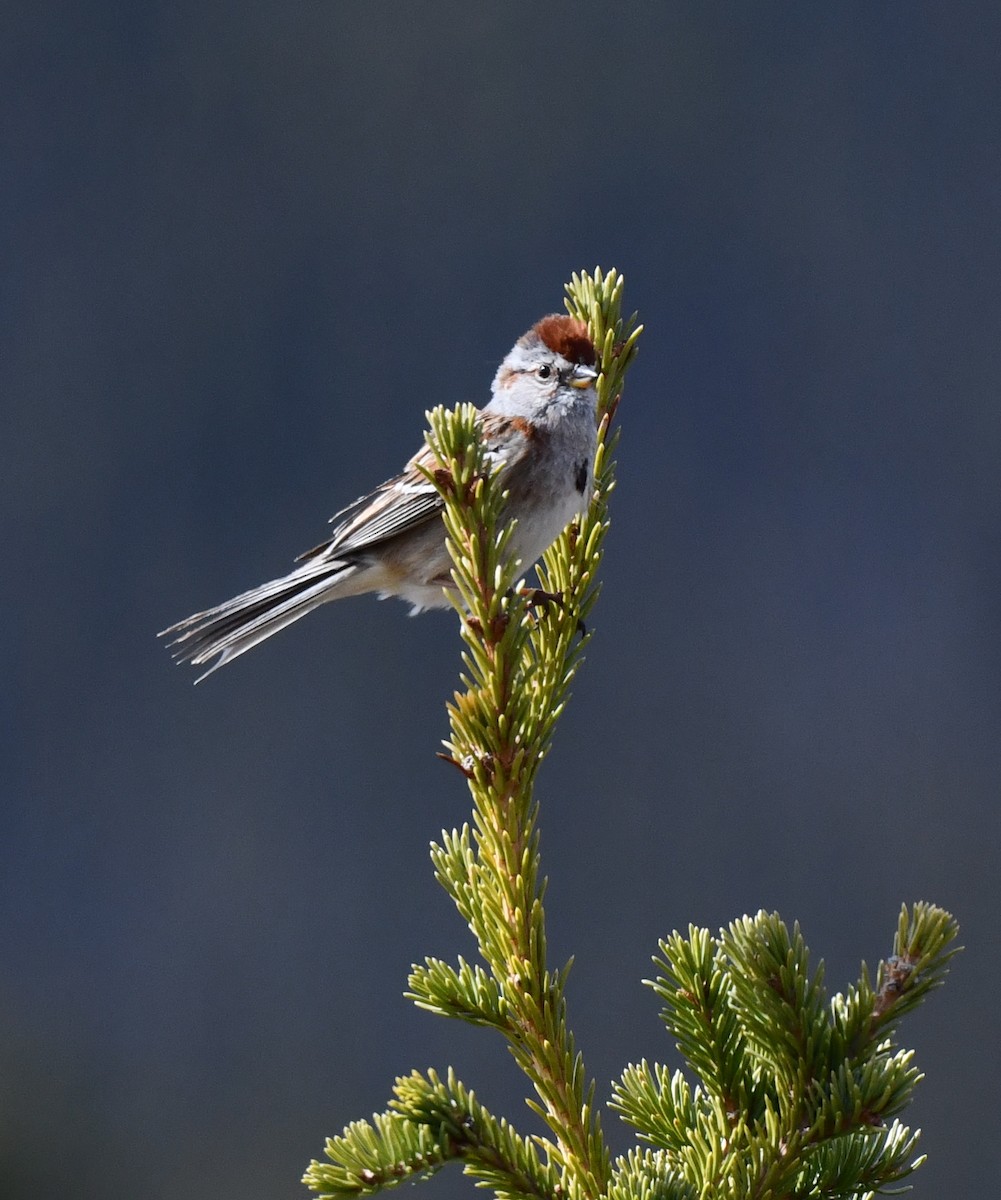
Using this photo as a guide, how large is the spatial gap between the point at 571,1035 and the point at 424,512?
0.58 meters

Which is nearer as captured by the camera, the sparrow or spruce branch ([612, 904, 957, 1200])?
spruce branch ([612, 904, 957, 1200])

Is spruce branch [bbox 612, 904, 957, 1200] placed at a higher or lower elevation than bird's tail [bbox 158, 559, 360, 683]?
lower

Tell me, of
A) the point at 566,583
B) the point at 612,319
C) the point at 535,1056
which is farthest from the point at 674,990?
the point at 612,319

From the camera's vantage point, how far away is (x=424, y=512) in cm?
101

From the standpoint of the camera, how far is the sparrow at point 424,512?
0.93m

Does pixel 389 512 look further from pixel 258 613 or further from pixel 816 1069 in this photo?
Answer: pixel 816 1069

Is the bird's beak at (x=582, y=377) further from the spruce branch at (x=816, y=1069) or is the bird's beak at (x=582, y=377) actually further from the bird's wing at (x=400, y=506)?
the spruce branch at (x=816, y=1069)

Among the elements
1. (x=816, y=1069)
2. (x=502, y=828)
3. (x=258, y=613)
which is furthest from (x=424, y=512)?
(x=816, y=1069)

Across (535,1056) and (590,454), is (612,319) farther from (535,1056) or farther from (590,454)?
(535,1056)

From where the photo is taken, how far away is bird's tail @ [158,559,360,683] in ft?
3.03

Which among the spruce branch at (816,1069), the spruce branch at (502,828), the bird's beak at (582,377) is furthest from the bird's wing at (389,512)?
the spruce branch at (816,1069)

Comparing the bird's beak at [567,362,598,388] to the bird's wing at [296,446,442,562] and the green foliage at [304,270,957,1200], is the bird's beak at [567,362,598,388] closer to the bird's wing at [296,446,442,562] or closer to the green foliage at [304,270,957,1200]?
the bird's wing at [296,446,442,562]

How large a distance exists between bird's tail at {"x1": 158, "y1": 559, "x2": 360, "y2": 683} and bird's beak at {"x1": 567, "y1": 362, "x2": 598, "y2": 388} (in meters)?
0.25

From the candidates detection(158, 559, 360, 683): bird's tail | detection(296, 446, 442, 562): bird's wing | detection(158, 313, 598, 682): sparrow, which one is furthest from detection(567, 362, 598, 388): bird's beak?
detection(158, 559, 360, 683): bird's tail
